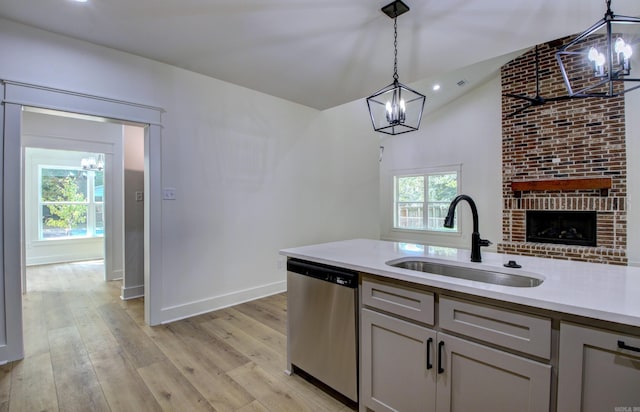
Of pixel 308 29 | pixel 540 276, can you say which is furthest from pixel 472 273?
pixel 308 29

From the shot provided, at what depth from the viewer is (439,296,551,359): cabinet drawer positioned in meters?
1.14

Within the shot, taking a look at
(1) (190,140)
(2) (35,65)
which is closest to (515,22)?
(1) (190,140)

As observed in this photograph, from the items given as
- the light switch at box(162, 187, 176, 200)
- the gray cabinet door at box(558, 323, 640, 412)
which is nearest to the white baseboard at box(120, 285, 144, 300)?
the light switch at box(162, 187, 176, 200)

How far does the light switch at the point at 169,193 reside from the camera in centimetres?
308

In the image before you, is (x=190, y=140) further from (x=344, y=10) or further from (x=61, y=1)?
(x=344, y=10)

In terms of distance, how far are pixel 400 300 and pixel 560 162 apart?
202 inches

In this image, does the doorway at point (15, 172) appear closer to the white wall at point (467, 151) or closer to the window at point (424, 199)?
the white wall at point (467, 151)

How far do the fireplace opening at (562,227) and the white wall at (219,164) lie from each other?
3.47m

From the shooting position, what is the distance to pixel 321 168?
15.1ft

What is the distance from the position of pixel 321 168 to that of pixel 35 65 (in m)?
3.19

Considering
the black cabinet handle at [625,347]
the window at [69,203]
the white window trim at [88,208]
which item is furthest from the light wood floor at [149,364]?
the window at [69,203]

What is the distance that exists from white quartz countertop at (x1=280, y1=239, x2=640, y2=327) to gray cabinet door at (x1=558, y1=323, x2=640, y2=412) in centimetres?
→ 9

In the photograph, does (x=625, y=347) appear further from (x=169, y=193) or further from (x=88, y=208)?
(x=88, y=208)

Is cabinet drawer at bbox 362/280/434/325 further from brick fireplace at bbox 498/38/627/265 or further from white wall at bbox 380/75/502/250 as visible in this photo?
white wall at bbox 380/75/502/250
